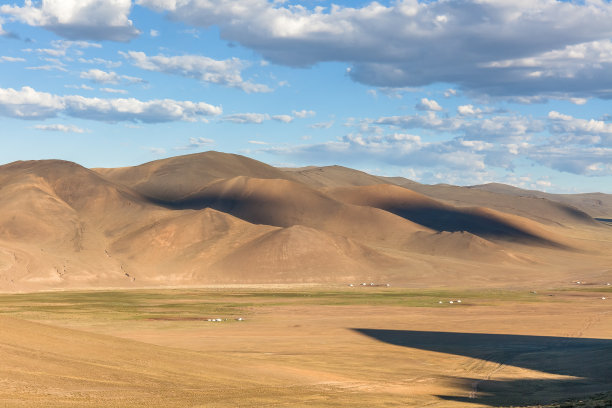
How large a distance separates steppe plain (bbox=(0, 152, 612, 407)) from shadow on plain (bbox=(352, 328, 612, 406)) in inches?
6.8

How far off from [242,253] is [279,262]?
8676 millimetres

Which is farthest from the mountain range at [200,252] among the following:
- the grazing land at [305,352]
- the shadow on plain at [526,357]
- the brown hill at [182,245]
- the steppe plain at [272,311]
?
the shadow on plain at [526,357]

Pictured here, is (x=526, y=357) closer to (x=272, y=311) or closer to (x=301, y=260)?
(x=272, y=311)

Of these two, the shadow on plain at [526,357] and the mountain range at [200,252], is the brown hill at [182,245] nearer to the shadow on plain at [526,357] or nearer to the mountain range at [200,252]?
the mountain range at [200,252]

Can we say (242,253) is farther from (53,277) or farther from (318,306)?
(318,306)

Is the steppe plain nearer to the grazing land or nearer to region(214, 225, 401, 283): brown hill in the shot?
the grazing land

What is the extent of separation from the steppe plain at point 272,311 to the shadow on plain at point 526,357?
17cm

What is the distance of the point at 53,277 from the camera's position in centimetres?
A: 13300

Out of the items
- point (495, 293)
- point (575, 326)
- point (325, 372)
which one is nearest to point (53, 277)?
point (495, 293)

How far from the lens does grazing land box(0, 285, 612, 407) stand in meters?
32.2

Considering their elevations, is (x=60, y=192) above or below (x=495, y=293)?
above

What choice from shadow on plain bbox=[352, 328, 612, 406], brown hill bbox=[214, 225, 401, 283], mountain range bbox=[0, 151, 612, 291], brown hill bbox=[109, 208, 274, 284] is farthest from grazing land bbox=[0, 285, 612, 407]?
brown hill bbox=[109, 208, 274, 284]

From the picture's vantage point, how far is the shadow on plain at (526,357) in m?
37.9

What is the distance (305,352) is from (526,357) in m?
13.8
